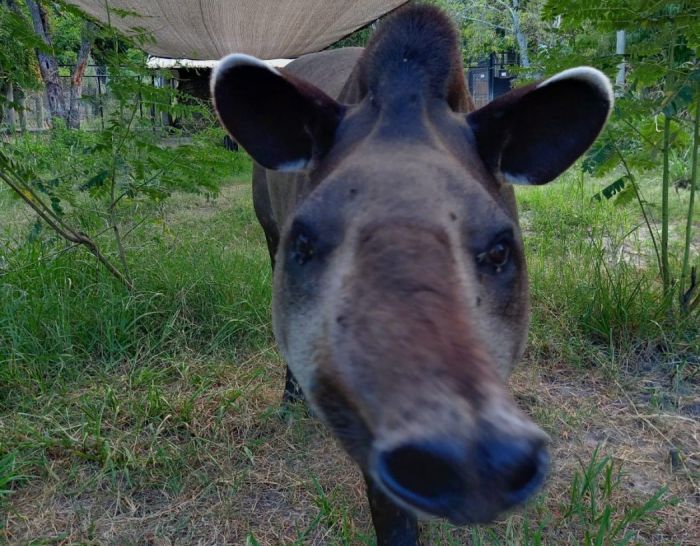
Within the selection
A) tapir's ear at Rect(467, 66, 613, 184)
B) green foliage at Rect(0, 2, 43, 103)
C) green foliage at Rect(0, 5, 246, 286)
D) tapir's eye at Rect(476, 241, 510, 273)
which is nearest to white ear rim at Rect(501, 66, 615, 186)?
tapir's ear at Rect(467, 66, 613, 184)

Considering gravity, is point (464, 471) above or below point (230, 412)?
above

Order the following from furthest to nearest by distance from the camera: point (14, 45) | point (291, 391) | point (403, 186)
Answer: point (14, 45) < point (291, 391) < point (403, 186)

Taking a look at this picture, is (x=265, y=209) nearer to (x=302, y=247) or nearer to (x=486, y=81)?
(x=302, y=247)

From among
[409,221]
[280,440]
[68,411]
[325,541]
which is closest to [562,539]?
[325,541]

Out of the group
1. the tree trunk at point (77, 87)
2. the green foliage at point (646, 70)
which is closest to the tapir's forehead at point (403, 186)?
the green foliage at point (646, 70)

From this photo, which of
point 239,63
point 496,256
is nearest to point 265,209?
point 239,63

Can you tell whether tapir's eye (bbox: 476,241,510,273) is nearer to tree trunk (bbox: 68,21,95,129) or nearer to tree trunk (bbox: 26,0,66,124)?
tree trunk (bbox: 26,0,66,124)

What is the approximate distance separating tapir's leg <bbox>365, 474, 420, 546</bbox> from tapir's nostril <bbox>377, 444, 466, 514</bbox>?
124 centimetres

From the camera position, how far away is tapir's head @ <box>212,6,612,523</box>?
1.23m

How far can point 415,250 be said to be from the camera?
4.97 feet

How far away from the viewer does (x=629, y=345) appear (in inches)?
162

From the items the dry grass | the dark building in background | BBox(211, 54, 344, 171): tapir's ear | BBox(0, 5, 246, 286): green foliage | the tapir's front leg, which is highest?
BBox(211, 54, 344, 171): tapir's ear

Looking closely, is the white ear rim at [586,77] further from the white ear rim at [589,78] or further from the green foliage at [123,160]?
the green foliage at [123,160]

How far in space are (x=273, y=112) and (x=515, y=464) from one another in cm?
157
